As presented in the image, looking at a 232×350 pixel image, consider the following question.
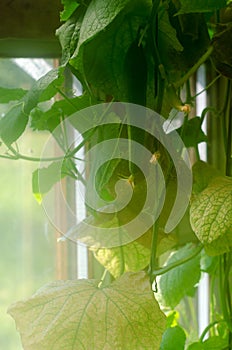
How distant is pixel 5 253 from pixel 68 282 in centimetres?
18

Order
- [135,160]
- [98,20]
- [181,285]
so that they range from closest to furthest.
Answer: [98,20], [135,160], [181,285]

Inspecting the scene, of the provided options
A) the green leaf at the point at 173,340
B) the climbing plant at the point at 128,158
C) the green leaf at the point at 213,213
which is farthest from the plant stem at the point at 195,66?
the green leaf at the point at 173,340

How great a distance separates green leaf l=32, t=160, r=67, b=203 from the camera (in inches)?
22.9

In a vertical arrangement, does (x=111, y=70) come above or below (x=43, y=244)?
above

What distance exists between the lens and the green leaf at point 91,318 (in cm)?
44

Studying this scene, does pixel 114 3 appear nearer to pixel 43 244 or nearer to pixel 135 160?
pixel 135 160

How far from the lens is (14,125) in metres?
0.51

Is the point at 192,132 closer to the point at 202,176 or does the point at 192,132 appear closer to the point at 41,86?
the point at 202,176

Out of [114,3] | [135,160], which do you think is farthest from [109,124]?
[114,3]

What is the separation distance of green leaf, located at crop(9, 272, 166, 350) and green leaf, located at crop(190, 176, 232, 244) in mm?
71

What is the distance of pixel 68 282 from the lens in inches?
19.4

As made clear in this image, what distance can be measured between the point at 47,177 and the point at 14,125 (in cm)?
9

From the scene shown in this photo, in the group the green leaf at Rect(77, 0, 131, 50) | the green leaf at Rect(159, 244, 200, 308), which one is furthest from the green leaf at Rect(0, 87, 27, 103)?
the green leaf at Rect(159, 244, 200, 308)

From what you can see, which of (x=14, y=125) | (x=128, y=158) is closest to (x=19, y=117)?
(x=14, y=125)
